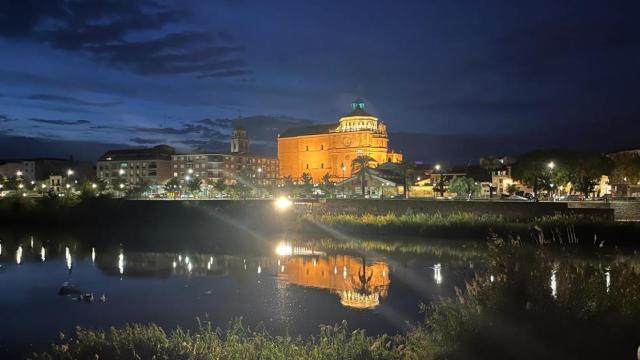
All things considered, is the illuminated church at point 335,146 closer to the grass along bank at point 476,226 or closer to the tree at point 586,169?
the tree at point 586,169

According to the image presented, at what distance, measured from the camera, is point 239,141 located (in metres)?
161

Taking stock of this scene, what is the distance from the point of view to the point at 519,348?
9.88 m

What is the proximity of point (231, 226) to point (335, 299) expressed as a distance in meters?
37.9

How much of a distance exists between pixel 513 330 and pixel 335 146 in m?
126

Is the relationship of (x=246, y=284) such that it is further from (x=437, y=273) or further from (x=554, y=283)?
(x=554, y=283)

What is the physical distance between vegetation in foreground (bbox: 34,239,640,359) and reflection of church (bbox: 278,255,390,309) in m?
9.83

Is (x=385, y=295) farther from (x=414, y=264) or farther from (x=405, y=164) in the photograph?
(x=405, y=164)

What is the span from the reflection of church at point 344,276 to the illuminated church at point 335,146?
9383cm

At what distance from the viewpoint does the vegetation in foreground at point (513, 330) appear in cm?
998

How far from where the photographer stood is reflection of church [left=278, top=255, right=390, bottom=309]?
2320cm

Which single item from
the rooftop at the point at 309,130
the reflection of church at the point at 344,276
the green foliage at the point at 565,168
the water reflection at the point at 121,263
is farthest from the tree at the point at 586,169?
the rooftop at the point at 309,130

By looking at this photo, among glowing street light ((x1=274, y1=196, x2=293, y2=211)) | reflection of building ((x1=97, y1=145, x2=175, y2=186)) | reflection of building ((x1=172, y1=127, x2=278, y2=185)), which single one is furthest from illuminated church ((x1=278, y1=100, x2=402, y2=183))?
glowing street light ((x1=274, y1=196, x2=293, y2=211))

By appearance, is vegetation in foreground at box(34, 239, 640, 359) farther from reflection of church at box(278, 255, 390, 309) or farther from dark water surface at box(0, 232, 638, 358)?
reflection of church at box(278, 255, 390, 309)

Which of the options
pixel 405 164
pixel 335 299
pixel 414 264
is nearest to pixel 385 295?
pixel 335 299
